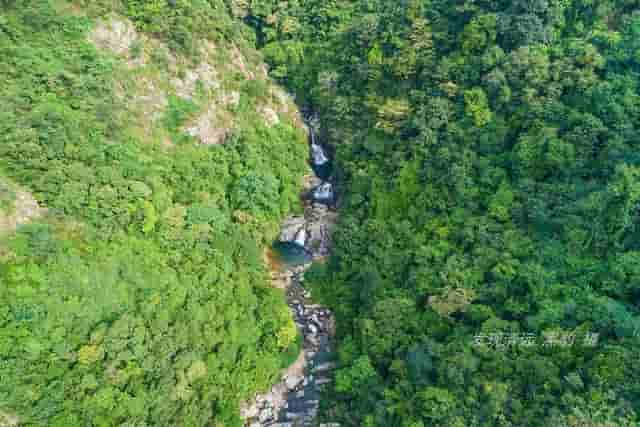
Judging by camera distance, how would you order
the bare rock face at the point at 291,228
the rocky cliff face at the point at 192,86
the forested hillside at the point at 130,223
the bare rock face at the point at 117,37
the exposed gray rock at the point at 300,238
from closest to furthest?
1. the forested hillside at the point at 130,223
2. the bare rock face at the point at 117,37
3. the rocky cliff face at the point at 192,86
4. the exposed gray rock at the point at 300,238
5. the bare rock face at the point at 291,228

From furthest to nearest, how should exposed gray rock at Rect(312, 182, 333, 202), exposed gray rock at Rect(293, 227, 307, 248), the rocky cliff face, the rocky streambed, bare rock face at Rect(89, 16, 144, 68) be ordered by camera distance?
1. exposed gray rock at Rect(312, 182, 333, 202)
2. exposed gray rock at Rect(293, 227, 307, 248)
3. the rocky cliff face
4. bare rock face at Rect(89, 16, 144, 68)
5. the rocky streambed

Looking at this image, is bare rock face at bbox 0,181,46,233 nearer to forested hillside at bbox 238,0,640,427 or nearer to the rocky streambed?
the rocky streambed

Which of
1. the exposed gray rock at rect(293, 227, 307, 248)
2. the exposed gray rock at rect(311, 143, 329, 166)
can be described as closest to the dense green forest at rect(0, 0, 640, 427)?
the exposed gray rock at rect(293, 227, 307, 248)

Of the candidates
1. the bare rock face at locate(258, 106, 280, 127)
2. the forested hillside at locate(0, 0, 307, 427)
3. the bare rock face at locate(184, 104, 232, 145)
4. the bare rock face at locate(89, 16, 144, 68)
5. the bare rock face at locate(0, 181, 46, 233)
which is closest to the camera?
the forested hillside at locate(0, 0, 307, 427)

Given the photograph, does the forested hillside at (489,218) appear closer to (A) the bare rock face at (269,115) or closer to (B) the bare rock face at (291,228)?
(B) the bare rock face at (291,228)

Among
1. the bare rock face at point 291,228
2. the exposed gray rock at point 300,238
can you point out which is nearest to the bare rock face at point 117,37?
the bare rock face at point 291,228

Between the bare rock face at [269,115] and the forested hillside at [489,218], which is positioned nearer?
the forested hillside at [489,218]

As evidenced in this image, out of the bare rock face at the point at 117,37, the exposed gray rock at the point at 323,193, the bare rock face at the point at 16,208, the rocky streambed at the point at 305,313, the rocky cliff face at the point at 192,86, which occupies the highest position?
the bare rock face at the point at 117,37

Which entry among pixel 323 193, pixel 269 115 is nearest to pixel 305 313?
pixel 323 193
